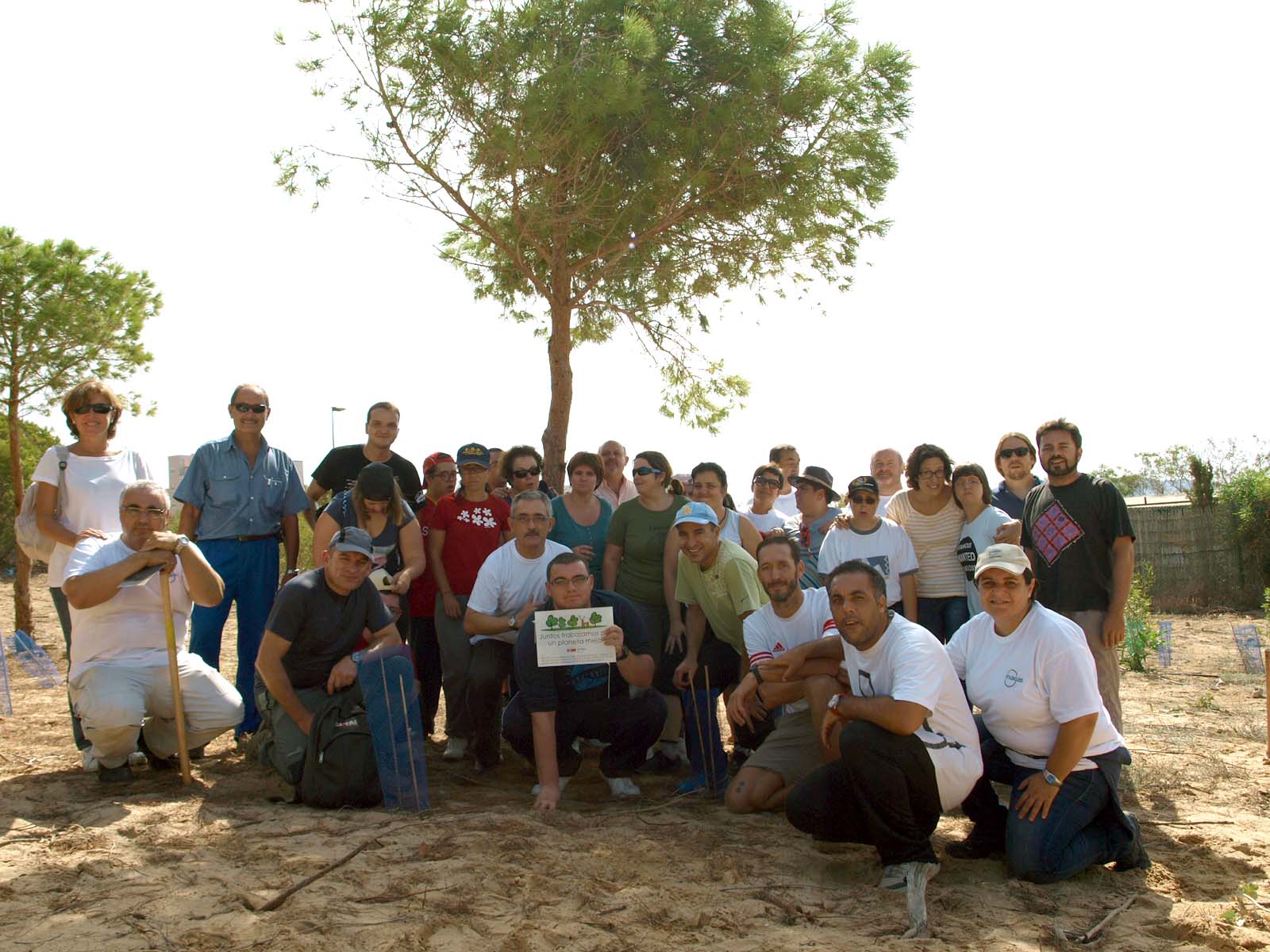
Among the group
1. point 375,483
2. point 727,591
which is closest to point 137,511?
point 375,483

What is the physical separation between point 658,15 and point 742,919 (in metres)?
8.14

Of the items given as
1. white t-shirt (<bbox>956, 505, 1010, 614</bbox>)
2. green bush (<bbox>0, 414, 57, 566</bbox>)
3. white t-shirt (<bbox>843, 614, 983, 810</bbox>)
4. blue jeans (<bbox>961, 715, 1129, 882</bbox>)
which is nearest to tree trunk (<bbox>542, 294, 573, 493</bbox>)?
white t-shirt (<bbox>956, 505, 1010, 614</bbox>)

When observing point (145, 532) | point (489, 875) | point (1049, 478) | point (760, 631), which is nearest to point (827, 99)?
point (1049, 478)

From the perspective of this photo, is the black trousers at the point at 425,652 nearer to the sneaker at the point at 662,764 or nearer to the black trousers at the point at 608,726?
the black trousers at the point at 608,726

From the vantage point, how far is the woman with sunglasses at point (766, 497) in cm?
699

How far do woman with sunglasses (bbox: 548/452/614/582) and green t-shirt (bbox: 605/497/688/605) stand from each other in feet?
0.55

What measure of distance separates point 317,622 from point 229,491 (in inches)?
53.6

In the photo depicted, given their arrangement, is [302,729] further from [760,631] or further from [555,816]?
[760,631]

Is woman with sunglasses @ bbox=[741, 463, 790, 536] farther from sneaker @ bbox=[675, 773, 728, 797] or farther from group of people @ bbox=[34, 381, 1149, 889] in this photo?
sneaker @ bbox=[675, 773, 728, 797]

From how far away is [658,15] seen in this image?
922cm

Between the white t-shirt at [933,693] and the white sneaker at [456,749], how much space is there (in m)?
2.66

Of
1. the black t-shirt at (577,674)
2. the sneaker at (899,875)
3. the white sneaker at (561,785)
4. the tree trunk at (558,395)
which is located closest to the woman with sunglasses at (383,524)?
the black t-shirt at (577,674)

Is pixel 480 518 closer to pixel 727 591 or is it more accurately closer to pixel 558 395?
pixel 727 591

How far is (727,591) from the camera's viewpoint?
5.31 meters
